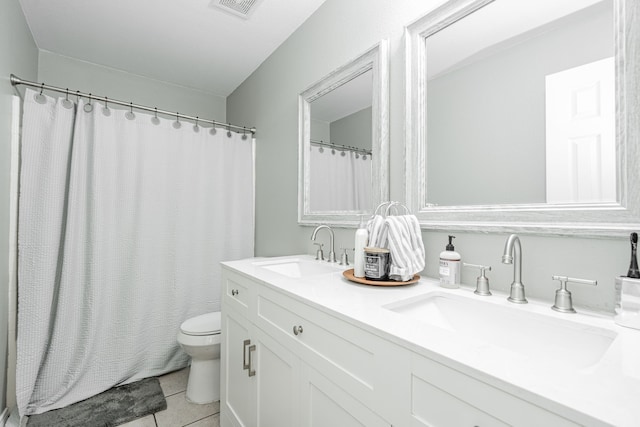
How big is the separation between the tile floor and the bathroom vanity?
0.48 m

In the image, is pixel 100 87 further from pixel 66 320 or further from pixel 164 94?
pixel 66 320

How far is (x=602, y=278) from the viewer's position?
0.72 meters

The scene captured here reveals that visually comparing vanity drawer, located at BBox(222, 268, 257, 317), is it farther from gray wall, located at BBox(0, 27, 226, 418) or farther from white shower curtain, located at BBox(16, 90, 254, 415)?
gray wall, located at BBox(0, 27, 226, 418)

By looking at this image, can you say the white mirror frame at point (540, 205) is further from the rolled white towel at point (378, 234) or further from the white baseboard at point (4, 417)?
the white baseboard at point (4, 417)

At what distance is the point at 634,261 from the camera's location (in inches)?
25.2

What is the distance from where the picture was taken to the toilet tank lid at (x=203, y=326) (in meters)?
1.71

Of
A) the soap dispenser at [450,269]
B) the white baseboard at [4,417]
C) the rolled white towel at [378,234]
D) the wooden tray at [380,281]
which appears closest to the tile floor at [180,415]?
the white baseboard at [4,417]

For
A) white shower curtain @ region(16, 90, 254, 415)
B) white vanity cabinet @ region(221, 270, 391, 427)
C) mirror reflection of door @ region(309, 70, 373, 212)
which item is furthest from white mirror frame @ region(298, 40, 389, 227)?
white shower curtain @ region(16, 90, 254, 415)

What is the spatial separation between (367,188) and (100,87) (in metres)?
2.33

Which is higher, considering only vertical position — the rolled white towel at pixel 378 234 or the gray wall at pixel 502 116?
the gray wall at pixel 502 116

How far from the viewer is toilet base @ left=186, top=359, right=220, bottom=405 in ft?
5.65

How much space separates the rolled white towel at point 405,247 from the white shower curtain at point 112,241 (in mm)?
1627

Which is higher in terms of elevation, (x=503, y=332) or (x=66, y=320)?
(x=503, y=332)

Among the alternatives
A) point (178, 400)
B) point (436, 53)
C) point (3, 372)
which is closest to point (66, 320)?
point (3, 372)
